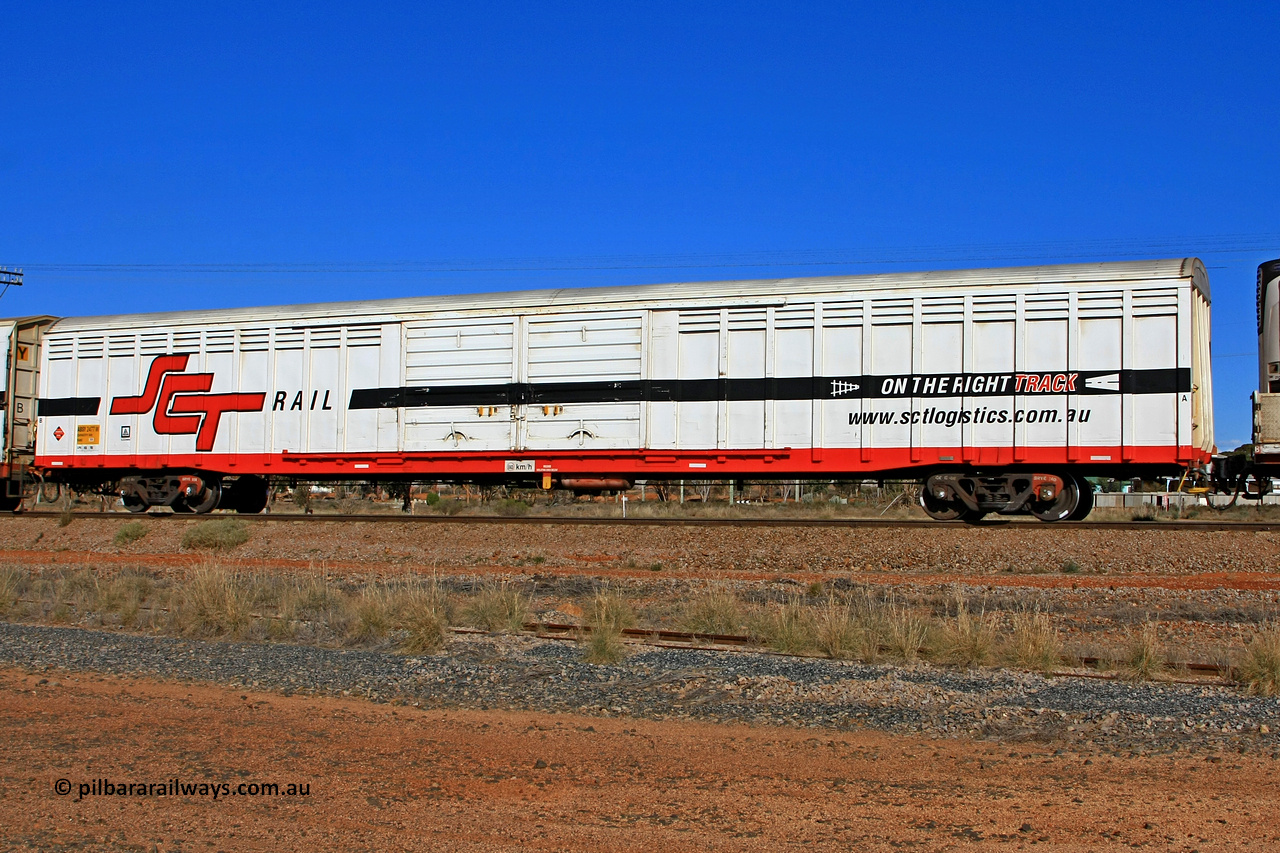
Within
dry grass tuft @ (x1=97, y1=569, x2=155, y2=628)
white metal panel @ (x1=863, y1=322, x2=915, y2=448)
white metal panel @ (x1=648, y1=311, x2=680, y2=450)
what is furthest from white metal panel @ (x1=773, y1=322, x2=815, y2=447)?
dry grass tuft @ (x1=97, y1=569, x2=155, y2=628)

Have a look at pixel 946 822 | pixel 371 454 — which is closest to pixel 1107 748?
pixel 946 822

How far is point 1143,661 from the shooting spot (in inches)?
310

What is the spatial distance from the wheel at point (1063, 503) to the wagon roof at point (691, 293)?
295 cm

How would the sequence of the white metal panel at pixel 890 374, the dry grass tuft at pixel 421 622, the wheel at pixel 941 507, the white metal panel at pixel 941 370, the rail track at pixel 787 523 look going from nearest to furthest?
the dry grass tuft at pixel 421 622 < the rail track at pixel 787 523 < the white metal panel at pixel 941 370 < the white metal panel at pixel 890 374 < the wheel at pixel 941 507

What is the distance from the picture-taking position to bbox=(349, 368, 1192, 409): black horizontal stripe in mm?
14375

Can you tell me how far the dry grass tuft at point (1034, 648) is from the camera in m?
8.19

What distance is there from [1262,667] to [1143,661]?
0.78 m

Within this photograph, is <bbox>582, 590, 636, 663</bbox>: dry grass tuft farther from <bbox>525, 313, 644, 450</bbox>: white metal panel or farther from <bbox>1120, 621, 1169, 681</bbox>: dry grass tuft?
<bbox>525, 313, 644, 450</bbox>: white metal panel

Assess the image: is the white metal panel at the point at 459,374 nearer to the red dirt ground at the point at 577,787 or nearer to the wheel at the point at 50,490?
the wheel at the point at 50,490

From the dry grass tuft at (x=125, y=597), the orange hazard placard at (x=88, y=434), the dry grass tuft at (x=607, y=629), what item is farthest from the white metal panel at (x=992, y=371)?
the orange hazard placard at (x=88, y=434)

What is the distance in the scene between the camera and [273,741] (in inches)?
231

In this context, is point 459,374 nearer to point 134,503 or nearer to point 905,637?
point 134,503

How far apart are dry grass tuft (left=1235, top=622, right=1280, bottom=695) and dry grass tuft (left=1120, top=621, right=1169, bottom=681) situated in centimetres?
54

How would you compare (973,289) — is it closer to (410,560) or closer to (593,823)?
(410,560)
